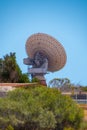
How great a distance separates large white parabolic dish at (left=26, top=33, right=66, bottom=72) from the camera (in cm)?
6850

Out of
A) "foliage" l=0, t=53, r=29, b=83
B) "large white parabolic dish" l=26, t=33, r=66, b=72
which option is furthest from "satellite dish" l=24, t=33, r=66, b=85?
"foliage" l=0, t=53, r=29, b=83

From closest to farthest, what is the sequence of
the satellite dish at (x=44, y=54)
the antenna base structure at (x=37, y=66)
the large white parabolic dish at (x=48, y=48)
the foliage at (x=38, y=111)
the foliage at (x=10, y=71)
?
the foliage at (x=38, y=111) < the foliage at (x=10, y=71) < the large white parabolic dish at (x=48, y=48) < the satellite dish at (x=44, y=54) < the antenna base structure at (x=37, y=66)

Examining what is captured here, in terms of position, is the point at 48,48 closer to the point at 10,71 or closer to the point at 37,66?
the point at 37,66

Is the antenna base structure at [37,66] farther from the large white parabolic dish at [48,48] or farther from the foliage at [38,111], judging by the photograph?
the foliage at [38,111]

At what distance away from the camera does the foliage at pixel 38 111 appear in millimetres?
14961

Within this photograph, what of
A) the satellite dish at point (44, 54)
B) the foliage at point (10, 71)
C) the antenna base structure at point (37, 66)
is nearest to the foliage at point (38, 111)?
the foliage at point (10, 71)

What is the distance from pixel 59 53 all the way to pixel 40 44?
3.67m

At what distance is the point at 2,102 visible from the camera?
1516cm

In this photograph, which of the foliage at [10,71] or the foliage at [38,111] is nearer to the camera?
the foliage at [38,111]

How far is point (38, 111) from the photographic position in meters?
15.4

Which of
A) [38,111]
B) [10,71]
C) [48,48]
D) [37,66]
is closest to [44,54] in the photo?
[48,48]

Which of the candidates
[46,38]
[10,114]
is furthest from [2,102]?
[46,38]

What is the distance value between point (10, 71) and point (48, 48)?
61.9ft

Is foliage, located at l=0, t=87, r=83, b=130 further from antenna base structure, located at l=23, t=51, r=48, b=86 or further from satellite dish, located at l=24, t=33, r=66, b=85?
antenna base structure, located at l=23, t=51, r=48, b=86
